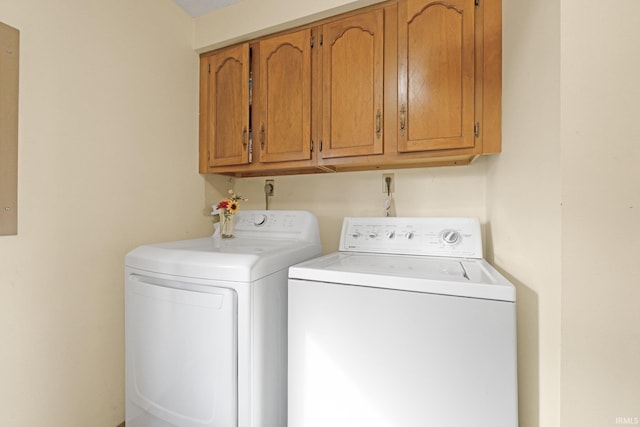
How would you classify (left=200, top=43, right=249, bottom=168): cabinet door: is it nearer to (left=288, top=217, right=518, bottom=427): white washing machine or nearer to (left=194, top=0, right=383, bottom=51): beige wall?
(left=194, top=0, right=383, bottom=51): beige wall

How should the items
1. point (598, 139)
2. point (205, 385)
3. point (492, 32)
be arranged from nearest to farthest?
point (598, 139)
point (205, 385)
point (492, 32)

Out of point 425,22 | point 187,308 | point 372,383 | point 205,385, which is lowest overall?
point 205,385

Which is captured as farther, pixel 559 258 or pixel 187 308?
pixel 187 308

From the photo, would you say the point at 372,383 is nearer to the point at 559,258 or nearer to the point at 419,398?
the point at 419,398

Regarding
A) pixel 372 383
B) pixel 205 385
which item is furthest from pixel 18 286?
pixel 372 383

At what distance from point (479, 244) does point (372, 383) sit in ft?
2.65

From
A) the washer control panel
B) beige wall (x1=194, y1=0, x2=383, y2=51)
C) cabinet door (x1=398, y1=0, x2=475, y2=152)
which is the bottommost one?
the washer control panel

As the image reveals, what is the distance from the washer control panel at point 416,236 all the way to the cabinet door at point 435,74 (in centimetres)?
38

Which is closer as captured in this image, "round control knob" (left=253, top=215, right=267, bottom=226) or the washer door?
the washer door

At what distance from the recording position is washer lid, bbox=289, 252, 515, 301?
2.41 feet

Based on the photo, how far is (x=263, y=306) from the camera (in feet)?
3.24

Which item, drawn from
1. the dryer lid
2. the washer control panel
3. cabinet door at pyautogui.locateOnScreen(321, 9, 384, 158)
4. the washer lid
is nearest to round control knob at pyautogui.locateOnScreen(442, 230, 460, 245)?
the washer control panel

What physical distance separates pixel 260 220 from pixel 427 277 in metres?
1.16

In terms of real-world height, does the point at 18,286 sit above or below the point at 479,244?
below
